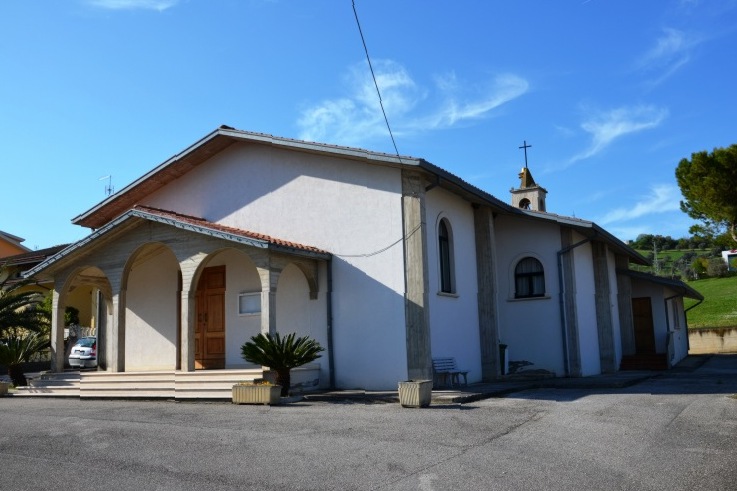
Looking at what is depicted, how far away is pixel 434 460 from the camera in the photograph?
23.8 ft

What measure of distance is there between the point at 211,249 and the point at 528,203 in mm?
13663

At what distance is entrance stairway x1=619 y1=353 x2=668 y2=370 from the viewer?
886 inches

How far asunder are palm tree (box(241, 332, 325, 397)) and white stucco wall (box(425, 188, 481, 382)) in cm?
316

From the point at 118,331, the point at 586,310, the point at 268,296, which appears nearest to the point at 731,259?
the point at 586,310

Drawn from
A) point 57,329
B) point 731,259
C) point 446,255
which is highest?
point 731,259

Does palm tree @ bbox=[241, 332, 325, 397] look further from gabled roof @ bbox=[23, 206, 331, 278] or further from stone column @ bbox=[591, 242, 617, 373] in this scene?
stone column @ bbox=[591, 242, 617, 373]

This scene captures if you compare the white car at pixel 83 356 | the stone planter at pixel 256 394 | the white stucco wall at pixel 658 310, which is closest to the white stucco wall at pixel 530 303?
the white stucco wall at pixel 658 310

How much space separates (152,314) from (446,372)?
7846mm

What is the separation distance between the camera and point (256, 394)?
1220 cm

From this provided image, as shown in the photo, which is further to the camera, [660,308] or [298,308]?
[660,308]

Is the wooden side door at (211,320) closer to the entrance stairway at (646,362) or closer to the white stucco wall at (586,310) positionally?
the white stucco wall at (586,310)

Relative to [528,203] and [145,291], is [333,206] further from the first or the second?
[528,203]

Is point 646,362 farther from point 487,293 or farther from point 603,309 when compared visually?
point 487,293

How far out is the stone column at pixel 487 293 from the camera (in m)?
17.4
